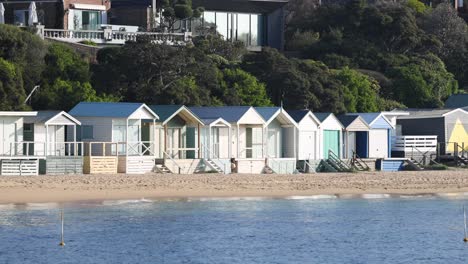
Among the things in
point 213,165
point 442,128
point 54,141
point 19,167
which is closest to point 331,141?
point 442,128

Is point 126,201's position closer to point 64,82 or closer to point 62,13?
point 64,82

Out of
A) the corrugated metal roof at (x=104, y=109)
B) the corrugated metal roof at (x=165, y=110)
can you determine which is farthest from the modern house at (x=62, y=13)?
the corrugated metal roof at (x=104, y=109)

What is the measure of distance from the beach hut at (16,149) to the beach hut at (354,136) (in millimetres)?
17984

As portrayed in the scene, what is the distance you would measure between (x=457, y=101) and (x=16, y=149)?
116ft

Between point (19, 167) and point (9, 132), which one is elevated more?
point (9, 132)

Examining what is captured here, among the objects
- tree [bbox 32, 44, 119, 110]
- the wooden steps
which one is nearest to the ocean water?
the wooden steps

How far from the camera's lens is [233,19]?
84375 mm

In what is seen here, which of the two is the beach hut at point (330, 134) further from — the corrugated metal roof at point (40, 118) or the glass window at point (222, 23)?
the glass window at point (222, 23)

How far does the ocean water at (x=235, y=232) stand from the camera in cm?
3625

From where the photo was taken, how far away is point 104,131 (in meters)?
53.9

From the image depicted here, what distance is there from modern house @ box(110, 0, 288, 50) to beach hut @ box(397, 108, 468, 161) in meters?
16.6

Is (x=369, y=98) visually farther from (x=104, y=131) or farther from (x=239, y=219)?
(x=239, y=219)

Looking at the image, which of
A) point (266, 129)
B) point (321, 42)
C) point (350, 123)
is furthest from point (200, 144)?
point (321, 42)

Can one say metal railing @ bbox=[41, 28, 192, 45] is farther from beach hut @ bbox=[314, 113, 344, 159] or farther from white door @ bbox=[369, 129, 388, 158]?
white door @ bbox=[369, 129, 388, 158]
